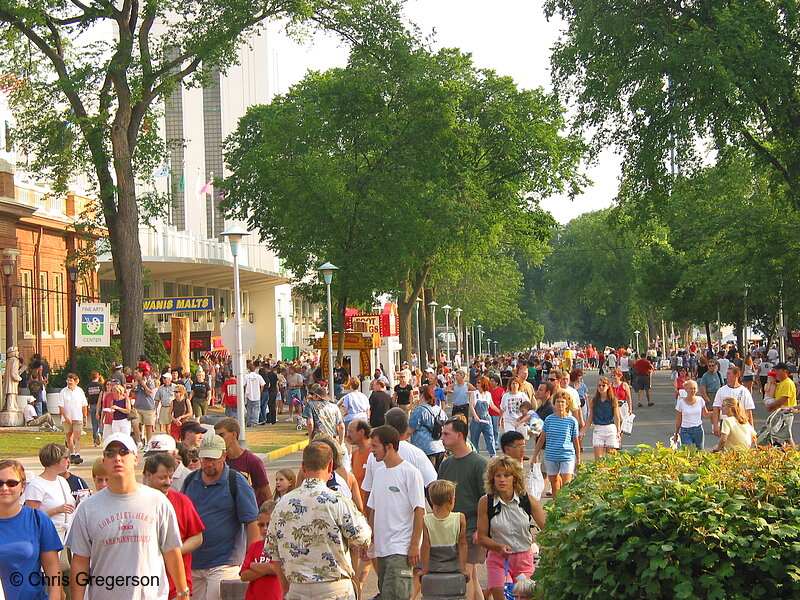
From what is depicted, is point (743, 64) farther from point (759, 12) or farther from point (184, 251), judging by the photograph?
point (184, 251)

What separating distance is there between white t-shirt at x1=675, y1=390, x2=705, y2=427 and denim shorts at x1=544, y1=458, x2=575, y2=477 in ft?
11.3

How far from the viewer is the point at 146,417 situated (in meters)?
24.7

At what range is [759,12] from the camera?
2491cm

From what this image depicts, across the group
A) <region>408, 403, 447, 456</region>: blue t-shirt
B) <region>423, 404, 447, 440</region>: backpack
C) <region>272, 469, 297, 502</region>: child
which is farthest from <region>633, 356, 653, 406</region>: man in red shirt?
<region>272, 469, 297, 502</region>: child

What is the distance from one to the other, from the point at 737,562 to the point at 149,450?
5.48 metres

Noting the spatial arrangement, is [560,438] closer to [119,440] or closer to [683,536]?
[119,440]

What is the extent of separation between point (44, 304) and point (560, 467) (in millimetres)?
30382

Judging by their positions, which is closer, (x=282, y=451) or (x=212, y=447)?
(x=212, y=447)

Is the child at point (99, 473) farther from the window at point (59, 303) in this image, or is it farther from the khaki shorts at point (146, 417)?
the window at point (59, 303)

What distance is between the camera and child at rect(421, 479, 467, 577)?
800 centimetres

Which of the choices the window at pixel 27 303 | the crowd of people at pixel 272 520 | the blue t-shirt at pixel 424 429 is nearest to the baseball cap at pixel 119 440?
the crowd of people at pixel 272 520

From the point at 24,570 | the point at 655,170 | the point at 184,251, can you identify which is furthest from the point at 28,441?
the point at 184,251

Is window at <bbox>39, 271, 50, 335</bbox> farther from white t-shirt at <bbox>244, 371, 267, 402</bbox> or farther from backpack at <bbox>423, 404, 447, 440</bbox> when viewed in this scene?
backpack at <bbox>423, 404, 447, 440</bbox>

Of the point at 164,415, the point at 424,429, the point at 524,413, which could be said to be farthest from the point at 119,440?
the point at 164,415
